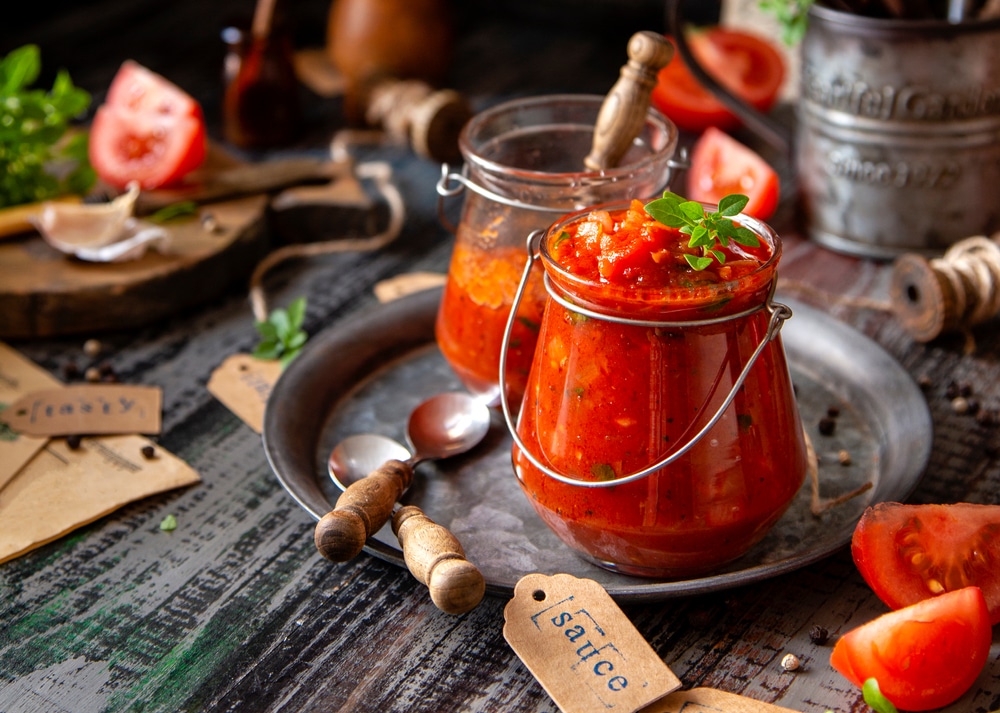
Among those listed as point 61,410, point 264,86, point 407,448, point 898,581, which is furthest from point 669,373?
point 264,86

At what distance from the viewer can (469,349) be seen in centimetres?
155

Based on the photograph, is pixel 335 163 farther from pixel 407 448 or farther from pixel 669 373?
pixel 669 373

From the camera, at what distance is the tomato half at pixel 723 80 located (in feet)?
8.66

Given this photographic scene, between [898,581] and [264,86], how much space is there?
205cm

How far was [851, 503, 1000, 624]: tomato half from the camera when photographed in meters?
1.20

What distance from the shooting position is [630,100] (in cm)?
142

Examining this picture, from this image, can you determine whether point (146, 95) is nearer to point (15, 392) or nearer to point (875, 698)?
point (15, 392)

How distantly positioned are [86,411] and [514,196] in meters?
0.82

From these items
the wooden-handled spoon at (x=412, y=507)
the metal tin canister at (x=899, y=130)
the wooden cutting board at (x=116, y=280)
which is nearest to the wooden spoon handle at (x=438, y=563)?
the wooden-handled spoon at (x=412, y=507)

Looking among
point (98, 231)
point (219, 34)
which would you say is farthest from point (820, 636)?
point (219, 34)

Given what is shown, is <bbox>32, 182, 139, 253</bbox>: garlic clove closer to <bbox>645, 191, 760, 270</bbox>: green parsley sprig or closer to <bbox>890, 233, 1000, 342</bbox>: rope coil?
<bbox>645, 191, 760, 270</bbox>: green parsley sprig

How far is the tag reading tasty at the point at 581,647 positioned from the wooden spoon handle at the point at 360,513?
20 centimetres

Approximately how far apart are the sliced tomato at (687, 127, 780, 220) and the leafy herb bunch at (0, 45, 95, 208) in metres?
1.38

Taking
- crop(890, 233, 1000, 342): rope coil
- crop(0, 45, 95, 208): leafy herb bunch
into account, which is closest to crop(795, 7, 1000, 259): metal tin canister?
crop(890, 233, 1000, 342): rope coil
